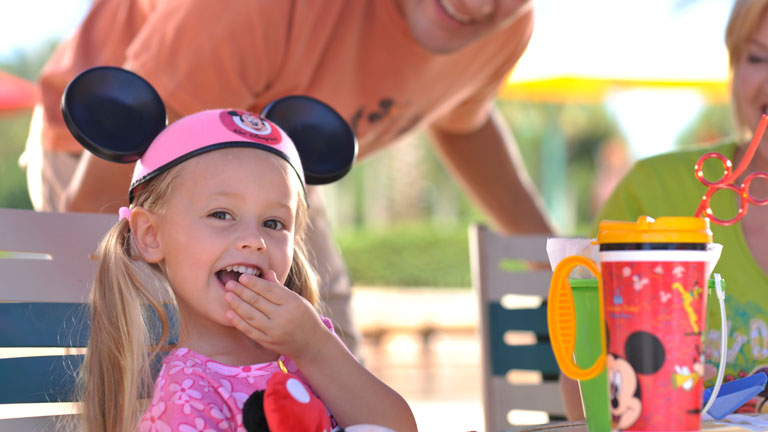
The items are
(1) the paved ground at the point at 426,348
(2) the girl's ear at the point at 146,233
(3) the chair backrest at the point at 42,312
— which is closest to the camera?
(2) the girl's ear at the point at 146,233

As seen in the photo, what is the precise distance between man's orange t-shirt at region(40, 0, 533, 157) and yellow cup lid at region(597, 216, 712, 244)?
1079mm

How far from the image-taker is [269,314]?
3.98ft

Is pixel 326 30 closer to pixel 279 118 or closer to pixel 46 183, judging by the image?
pixel 279 118

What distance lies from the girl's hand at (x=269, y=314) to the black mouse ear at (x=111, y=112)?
29 centimetres

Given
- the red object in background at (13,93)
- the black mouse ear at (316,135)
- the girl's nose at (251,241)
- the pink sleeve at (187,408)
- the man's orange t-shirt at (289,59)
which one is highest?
the red object in background at (13,93)

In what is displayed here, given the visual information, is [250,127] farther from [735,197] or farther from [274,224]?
[735,197]

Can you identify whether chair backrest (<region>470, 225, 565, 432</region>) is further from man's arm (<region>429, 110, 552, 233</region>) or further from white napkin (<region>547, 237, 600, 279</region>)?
white napkin (<region>547, 237, 600, 279</region>)

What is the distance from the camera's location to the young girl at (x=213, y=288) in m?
1.23

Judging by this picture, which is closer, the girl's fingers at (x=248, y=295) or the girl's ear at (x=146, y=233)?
the girl's fingers at (x=248, y=295)

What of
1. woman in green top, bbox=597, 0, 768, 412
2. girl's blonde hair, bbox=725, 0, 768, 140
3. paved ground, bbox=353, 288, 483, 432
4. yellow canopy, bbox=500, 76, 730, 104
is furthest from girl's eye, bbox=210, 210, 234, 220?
yellow canopy, bbox=500, 76, 730, 104

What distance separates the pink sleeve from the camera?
1.14 meters

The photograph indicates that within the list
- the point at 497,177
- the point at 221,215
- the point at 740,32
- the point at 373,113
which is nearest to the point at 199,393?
the point at 221,215

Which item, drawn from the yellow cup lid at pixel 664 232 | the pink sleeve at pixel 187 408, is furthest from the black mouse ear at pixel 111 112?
the yellow cup lid at pixel 664 232

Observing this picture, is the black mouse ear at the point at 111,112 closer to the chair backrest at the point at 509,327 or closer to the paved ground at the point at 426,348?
the chair backrest at the point at 509,327
